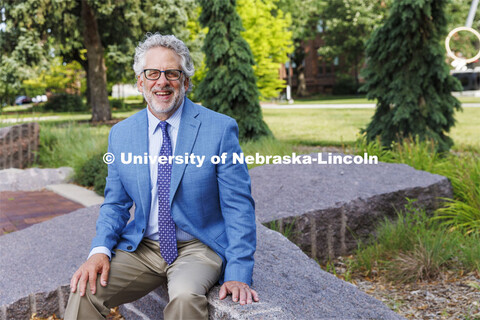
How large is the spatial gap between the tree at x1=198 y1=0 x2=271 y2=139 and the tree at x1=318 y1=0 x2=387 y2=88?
25513 millimetres

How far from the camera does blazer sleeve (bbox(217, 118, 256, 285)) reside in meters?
2.36

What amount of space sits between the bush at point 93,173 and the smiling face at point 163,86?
4397 mm

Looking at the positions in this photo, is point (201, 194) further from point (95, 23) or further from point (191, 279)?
point (95, 23)

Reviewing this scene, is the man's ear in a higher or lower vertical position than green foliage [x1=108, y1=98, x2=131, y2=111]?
higher

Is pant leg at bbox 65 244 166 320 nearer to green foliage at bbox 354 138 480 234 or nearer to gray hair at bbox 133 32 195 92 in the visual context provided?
gray hair at bbox 133 32 195 92

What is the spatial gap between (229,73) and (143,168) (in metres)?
9.85

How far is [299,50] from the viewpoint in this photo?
2021 inches

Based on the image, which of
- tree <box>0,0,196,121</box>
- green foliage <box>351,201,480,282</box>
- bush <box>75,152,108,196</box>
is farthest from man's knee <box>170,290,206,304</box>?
tree <box>0,0,196,121</box>

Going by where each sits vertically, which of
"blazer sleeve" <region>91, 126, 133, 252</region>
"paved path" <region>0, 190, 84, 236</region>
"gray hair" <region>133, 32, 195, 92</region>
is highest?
"gray hair" <region>133, 32, 195, 92</region>

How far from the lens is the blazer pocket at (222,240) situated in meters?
2.55

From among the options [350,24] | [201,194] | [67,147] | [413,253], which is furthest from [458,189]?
[350,24]

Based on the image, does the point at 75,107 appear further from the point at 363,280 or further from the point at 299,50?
the point at 363,280

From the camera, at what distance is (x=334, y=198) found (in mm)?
4883

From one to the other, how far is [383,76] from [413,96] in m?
0.74
